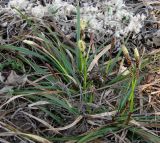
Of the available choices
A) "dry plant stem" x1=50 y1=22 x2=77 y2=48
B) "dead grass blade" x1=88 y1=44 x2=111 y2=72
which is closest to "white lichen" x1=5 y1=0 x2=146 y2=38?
"dry plant stem" x1=50 y1=22 x2=77 y2=48

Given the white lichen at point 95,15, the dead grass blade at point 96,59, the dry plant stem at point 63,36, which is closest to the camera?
the dead grass blade at point 96,59

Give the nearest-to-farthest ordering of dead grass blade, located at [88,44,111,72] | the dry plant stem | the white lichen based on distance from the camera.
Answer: dead grass blade, located at [88,44,111,72] → the dry plant stem → the white lichen

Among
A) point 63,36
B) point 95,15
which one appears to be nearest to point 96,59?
point 63,36

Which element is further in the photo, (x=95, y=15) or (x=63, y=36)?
(x=95, y=15)

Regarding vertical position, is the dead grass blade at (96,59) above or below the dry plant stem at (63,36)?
below

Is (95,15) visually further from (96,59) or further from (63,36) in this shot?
(96,59)

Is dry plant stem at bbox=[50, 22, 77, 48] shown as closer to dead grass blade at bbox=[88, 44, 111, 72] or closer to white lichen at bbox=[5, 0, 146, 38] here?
white lichen at bbox=[5, 0, 146, 38]

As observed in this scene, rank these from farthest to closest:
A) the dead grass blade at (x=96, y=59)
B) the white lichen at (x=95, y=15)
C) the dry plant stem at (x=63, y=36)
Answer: the white lichen at (x=95, y=15) < the dry plant stem at (x=63, y=36) < the dead grass blade at (x=96, y=59)

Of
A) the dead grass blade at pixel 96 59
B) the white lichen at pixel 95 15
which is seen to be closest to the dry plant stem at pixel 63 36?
the white lichen at pixel 95 15

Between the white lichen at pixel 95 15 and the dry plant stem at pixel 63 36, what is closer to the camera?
the dry plant stem at pixel 63 36

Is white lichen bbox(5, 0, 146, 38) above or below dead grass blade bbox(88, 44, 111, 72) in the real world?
above

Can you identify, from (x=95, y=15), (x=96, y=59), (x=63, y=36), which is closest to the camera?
(x=96, y=59)

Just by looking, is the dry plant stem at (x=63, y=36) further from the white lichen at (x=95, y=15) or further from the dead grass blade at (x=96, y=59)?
the dead grass blade at (x=96, y=59)

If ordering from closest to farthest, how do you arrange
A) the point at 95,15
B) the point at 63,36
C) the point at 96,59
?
the point at 96,59, the point at 63,36, the point at 95,15
